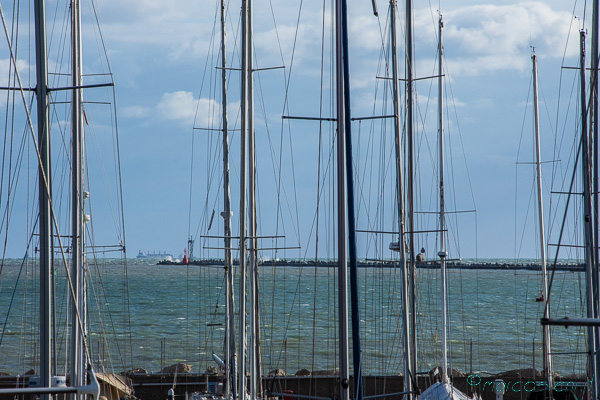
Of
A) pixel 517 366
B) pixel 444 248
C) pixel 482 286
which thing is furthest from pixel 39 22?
pixel 482 286

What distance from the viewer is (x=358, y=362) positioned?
10.6 m

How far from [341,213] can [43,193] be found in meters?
3.75

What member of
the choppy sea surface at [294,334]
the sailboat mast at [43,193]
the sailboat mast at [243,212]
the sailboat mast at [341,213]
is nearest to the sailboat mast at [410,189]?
the choppy sea surface at [294,334]

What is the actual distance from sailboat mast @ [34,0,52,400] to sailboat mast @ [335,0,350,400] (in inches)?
138

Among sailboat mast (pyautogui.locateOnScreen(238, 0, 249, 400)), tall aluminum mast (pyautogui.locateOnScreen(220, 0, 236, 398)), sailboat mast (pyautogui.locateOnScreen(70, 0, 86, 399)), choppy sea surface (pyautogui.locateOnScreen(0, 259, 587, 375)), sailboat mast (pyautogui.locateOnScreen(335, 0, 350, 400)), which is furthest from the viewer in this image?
choppy sea surface (pyautogui.locateOnScreen(0, 259, 587, 375))

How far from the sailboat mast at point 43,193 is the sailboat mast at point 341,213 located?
11.5 feet

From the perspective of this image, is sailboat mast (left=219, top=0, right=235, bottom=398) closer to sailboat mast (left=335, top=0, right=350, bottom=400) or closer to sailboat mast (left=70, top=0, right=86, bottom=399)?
sailboat mast (left=70, top=0, right=86, bottom=399)

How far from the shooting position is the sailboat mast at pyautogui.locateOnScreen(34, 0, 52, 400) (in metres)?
7.90

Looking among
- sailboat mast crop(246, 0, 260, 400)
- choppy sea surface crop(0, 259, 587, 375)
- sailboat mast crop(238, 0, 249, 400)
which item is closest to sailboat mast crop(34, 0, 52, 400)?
sailboat mast crop(238, 0, 249, 400)

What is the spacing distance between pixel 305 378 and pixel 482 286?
9240 cm

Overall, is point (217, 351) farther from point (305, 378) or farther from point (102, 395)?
point (102, 395)

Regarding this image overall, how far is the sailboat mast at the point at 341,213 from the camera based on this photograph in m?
9.95

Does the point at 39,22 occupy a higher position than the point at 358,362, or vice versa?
the point at 39,22

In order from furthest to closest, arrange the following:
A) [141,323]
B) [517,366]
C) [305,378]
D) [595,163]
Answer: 1. [141,323]
2. [517,366]
3. [305,378]
4. [595,163]
